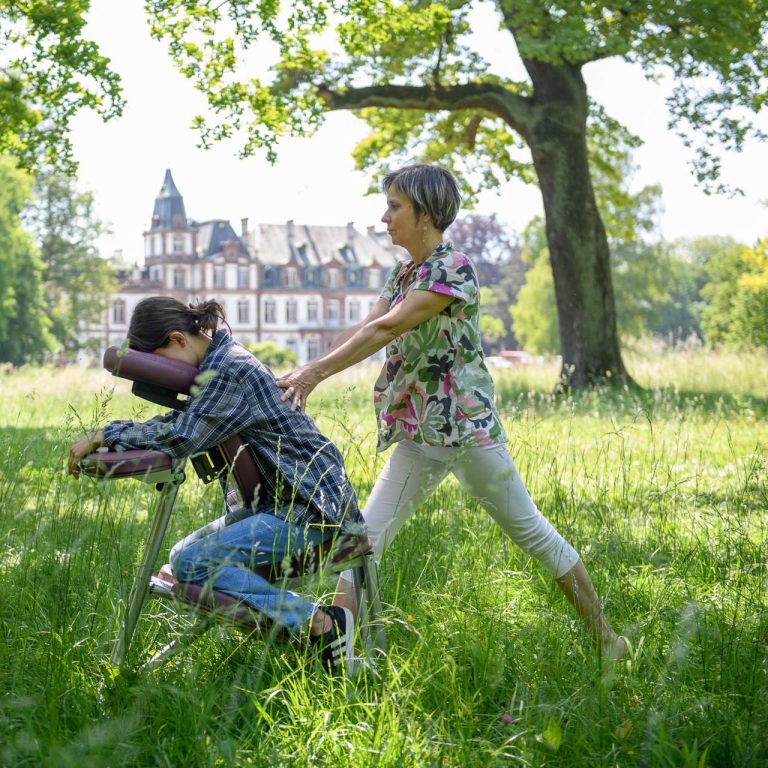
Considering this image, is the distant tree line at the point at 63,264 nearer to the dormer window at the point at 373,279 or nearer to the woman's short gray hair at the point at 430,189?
the dormer window at the point at 373,279

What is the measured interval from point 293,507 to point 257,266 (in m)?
85.8

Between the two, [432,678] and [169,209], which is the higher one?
[169,209]

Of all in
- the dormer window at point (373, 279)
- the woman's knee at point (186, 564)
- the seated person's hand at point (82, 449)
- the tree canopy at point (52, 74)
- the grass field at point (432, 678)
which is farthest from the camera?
the dormer window at point (373, 279)

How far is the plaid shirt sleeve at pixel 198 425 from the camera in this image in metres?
3.13

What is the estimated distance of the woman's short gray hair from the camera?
395cm

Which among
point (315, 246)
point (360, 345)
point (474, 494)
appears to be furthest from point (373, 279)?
point (360, 345)

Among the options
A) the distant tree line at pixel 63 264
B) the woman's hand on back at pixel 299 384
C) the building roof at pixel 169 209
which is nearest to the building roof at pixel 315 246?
the building roof at pixel 169 209

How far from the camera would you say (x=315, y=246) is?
298 ft

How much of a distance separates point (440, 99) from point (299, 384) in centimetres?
1517

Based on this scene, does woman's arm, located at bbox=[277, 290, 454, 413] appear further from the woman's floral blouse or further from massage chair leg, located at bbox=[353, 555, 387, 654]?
massage chair leg, located at bbox=[353, 555, 387, 654]

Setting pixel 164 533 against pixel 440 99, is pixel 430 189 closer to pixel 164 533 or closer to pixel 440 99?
pixel 164 533

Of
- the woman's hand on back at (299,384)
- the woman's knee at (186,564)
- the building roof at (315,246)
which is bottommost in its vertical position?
the woman's knee at (186,564)

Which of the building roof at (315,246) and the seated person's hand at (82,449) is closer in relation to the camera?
the seated person's hand at (82,449)

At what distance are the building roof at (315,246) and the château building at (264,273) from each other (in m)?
0.08
